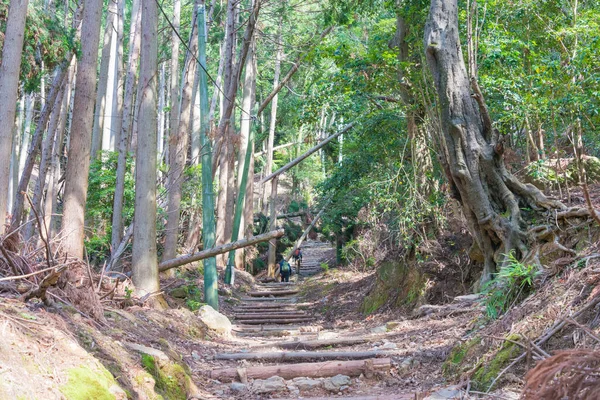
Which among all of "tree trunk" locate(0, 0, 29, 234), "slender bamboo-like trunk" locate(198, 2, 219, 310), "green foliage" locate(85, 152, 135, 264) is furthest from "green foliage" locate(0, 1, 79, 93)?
"green foliage" locate(85, 152, 135, 264)

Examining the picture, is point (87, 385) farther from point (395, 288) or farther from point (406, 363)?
point (395, 288)

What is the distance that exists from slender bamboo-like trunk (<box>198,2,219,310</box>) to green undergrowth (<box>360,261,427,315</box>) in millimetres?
3711

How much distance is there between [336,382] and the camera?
6.79 metres

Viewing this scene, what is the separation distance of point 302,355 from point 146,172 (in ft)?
14.4

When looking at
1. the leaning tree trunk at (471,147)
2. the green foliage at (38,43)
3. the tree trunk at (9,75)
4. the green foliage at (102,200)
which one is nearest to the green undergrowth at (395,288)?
the leaning tree trunk at (471,147)

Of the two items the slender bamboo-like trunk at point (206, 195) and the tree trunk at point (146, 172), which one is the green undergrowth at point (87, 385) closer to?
the tree trunk at point (146, 172)

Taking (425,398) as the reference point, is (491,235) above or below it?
above

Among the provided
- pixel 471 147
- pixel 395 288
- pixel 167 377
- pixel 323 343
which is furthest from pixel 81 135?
pixel 395 288

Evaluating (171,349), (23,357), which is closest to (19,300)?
(23,357)

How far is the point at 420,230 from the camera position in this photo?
13336mm

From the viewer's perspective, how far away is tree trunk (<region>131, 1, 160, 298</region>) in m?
10.1

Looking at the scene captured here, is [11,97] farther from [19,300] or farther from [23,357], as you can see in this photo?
[23,357]

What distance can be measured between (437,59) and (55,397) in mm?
7907

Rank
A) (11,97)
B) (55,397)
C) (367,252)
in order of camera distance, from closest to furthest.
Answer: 1. (55,397)
2. (11,97)
3. (367,252)
